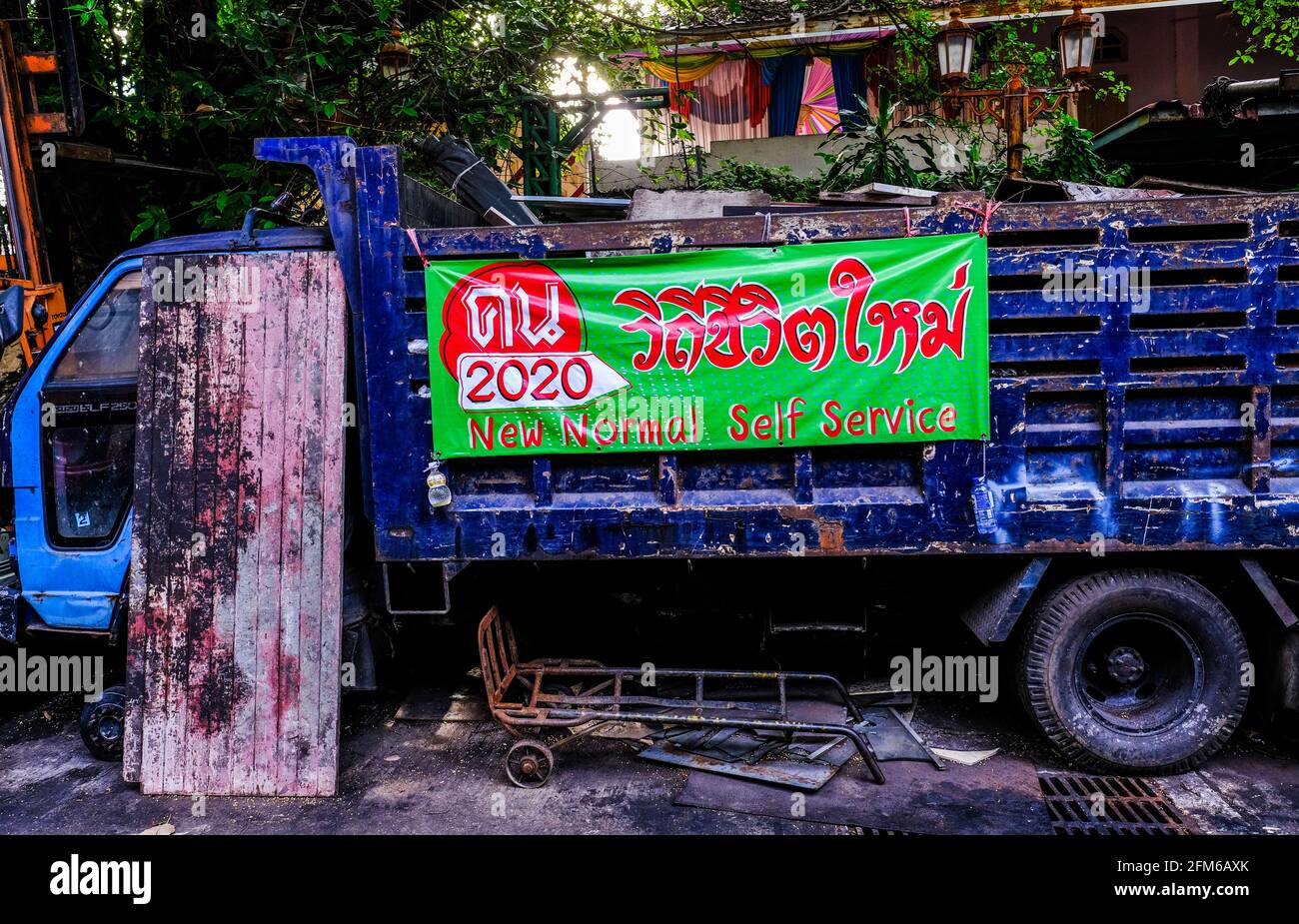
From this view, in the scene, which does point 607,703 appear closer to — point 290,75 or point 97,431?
point 97,431

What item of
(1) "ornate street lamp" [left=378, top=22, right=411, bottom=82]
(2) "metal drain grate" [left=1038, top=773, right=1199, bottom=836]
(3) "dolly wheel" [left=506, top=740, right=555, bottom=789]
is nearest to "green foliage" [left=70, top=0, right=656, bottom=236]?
(1) "ornate street lamp" [left=378, top=22, right=411, bottom=82]

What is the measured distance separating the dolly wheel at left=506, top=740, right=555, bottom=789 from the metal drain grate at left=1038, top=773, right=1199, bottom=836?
6.72 feet

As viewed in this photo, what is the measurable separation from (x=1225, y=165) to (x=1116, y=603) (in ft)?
17.7

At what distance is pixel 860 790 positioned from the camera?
3543 mm

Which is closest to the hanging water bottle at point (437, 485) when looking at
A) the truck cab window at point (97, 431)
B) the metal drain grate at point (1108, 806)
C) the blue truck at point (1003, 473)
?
the blue truck at point (1003, 473)

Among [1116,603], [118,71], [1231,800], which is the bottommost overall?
[1231,800]

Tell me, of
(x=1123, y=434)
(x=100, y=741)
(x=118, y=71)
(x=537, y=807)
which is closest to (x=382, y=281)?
(x=537, y=807)

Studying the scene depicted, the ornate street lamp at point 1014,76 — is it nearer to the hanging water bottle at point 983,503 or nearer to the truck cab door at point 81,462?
the hanging water bottle at point 983,503

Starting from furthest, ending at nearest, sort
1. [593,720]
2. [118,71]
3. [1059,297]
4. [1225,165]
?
1. [1225,165]
2. [118,71]
3. [593,720]
4. [1059,297]

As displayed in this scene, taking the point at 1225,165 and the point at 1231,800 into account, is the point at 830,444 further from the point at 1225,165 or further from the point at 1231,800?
the point at 1225,165

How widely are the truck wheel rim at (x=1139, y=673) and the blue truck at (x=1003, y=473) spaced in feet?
0.03

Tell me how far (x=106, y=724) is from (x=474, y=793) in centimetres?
179

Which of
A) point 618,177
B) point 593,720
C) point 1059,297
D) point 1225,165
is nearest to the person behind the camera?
point 1059,297

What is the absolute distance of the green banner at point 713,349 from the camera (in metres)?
3.44
